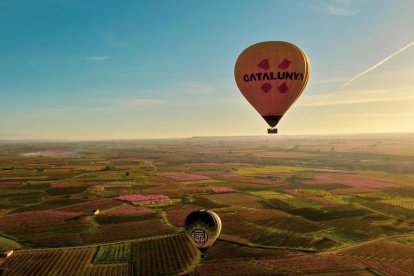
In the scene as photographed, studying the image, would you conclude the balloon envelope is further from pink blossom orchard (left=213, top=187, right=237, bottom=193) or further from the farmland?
pink blossom orchard (left=213, top=187, right=237, bottom=193)

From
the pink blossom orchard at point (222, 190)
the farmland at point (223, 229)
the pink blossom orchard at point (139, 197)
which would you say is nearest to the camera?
the farmland at point (223, 229)

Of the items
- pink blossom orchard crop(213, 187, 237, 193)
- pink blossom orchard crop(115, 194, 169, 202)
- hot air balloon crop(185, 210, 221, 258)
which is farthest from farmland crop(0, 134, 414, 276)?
hot air balloon crop(185, 210, 221, 258)

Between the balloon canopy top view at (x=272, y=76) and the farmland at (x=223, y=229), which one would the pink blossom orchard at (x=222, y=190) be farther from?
the balloon canopy top view at (x=272, y=76)

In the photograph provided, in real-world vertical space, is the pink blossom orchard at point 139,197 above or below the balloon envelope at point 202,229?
below

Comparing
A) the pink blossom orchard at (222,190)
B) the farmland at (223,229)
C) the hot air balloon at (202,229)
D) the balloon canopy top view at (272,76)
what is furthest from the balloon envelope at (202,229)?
the pink blossom orchard at (222,190)

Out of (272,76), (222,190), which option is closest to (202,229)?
(272,76)

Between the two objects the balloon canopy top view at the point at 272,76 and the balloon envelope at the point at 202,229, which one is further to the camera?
the balloon envelope at the point at 202,229

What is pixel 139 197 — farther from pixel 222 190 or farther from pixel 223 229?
pixel 223 229

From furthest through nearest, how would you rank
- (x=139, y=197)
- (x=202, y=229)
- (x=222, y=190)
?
(x=222, y=190) < (x=139, y=197) < (x=202, y=229)
